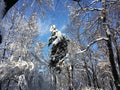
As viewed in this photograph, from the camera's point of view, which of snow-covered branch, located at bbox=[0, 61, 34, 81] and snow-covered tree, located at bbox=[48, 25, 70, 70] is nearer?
snow-covered branch, located at bbox=[0, 61, 34, 81]

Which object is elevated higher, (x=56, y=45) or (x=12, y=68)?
(x=56, y=45)

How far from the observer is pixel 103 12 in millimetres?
12609

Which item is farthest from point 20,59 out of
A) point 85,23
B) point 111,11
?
point 111,11

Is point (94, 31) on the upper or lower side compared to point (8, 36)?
lower

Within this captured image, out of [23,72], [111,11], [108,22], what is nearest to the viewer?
[111,11]

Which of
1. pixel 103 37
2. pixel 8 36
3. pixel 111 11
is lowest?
pixel 103 37

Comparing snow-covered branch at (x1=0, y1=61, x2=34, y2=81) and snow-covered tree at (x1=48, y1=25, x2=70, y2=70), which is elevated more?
snow-covered tree at (x1=48, y1=25, x2=70, y2=70)

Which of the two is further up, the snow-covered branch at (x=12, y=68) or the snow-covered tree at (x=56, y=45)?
the snow-covered tree at (x=56, y=45)

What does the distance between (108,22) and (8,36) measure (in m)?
14.3

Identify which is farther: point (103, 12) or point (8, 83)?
point (8, 83)

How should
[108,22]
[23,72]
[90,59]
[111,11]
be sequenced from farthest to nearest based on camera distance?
[90,59] < [23,72] < [108,22] < [111,11]

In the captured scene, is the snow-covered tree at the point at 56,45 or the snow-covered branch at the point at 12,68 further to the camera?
the snow-covered tree at the point at 56,45

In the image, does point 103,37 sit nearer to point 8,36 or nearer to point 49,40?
point 8,36

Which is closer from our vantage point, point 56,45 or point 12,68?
point 12,68
